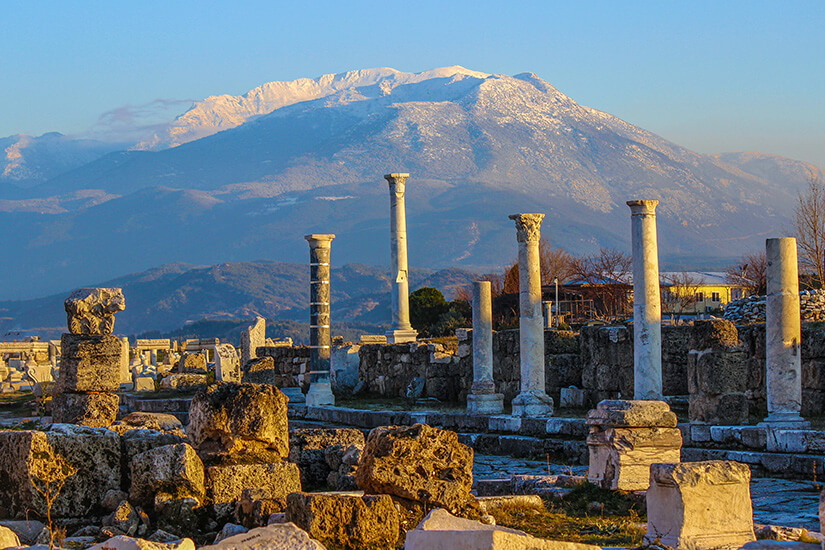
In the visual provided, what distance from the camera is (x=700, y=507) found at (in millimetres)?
8633

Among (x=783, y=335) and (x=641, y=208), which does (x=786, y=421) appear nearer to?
(x=783, y=335)

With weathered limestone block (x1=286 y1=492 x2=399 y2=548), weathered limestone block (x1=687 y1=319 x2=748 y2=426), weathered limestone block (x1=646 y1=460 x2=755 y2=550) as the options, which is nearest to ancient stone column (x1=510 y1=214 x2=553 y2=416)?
weathered limestone block (x1=687 y1=319 x2=748 y2=426)

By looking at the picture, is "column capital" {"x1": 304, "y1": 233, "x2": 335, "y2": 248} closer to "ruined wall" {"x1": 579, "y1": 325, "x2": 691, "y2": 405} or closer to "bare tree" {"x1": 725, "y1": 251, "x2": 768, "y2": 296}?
"ruined wall" {"x1": 579, "y1": 325, "x2": 691, "y2": 405}

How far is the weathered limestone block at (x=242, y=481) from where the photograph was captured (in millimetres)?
10125

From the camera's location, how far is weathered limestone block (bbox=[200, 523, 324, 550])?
7.19m

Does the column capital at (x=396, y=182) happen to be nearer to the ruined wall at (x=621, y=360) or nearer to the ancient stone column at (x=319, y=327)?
the ancient stone column at (x=319, y=327)

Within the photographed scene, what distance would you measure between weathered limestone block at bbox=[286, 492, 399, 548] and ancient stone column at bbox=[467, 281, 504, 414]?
12196 mm

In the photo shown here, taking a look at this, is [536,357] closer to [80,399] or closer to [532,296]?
[532,296]

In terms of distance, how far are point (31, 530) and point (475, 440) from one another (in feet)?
32.7

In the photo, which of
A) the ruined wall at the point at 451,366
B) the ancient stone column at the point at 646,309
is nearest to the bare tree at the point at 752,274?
the ruined wall at the point at 451,366

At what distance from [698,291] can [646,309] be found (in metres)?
49.6

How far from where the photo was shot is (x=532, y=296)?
2023 centimetres

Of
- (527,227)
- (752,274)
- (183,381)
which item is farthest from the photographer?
(752,274)

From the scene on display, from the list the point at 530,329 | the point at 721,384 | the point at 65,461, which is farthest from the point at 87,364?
the point at 721,384
